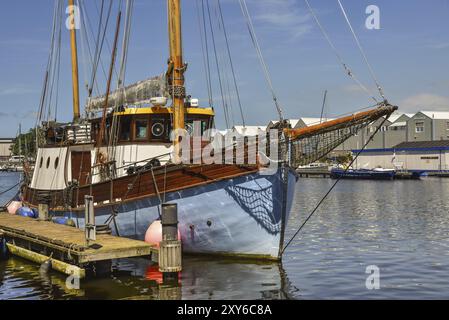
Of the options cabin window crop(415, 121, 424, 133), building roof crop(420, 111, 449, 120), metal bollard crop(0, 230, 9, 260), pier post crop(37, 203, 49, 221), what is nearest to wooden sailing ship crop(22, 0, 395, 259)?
pier post crop(37, 203, 49, 221)

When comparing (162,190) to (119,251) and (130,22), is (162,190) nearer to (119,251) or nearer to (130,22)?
(119,251)

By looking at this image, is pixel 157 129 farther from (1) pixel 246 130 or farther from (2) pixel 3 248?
(1) pixel 246 130

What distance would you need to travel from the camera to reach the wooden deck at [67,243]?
1516 centimetres

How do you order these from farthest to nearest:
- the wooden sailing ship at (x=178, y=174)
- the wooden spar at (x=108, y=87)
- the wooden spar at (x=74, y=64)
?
the wooden spar at (x=74, y=64) < the wooden spar at (x=108, y=87) < the wooden sailing ship at (x=178, y=174)

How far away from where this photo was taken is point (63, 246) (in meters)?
16.1

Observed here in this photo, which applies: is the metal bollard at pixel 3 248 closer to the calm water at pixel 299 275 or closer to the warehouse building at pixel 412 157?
the calm water at pixel 299 275

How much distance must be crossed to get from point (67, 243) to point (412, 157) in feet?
275

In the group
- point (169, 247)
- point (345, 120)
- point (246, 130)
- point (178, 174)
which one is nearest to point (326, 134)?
point (345, 120)

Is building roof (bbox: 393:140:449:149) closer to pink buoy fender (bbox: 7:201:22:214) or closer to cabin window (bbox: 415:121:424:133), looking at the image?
cabin window (bbox: 415:121:424:133)

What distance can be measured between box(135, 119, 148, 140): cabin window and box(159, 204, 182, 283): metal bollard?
5.77 metres

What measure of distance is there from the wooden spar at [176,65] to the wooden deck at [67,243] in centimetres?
402

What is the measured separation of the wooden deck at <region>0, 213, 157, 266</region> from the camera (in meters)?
15.2

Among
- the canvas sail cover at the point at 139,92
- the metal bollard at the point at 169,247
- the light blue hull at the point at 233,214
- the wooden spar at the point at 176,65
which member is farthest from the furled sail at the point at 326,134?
the canvas sail cover at the point at 139,92

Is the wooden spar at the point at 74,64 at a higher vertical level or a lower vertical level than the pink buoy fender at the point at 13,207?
higher
